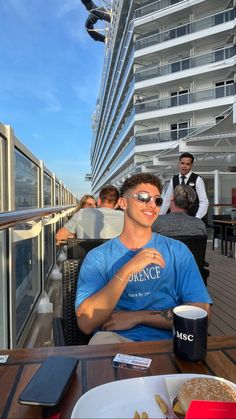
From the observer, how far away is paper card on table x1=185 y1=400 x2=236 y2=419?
599 mm

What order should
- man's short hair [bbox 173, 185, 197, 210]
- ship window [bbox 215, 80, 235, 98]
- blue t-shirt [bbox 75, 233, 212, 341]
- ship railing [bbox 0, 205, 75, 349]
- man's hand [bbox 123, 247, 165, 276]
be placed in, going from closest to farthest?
man's hand [bbox 123, 247, 165, 276] → blue t-shirt [bbox 75, 233, 212, 341] → ship railing [bbox 0, 205, 75, 349] → man's short hair [bbox 173, 185, 197, 210] → ship window [bbox 215, 80, 235, 98]

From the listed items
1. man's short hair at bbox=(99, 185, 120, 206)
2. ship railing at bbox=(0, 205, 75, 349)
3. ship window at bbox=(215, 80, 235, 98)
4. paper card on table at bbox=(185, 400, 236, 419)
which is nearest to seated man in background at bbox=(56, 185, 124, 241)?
man's short hair at bbox=(99, 185, 120, 206)

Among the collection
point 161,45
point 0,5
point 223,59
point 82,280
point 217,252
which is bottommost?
point 217,252

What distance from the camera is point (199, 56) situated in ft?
74.3

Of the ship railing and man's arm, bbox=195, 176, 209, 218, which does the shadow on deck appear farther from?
man's arm, bbox=195, 176, 209, 218

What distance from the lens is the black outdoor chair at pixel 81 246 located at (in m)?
2.30

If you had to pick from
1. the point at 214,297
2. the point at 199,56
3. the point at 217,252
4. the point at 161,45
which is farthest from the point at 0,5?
the point at 214,297

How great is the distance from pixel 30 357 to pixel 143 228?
711 millimetres

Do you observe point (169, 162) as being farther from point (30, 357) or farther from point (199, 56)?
point (30, 357)

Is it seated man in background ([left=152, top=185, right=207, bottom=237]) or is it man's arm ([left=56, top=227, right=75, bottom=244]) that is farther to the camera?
man's arm ([left=56, top=227, right=75, bottom=244])

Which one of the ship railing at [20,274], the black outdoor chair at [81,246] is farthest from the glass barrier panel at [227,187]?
the black outdoor chair at [81,246]

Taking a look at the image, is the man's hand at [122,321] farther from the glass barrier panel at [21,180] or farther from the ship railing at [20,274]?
the glass barrier panel at [21,180]

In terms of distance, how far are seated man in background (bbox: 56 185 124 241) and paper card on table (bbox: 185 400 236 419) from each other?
2.55m

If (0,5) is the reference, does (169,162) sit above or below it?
below
